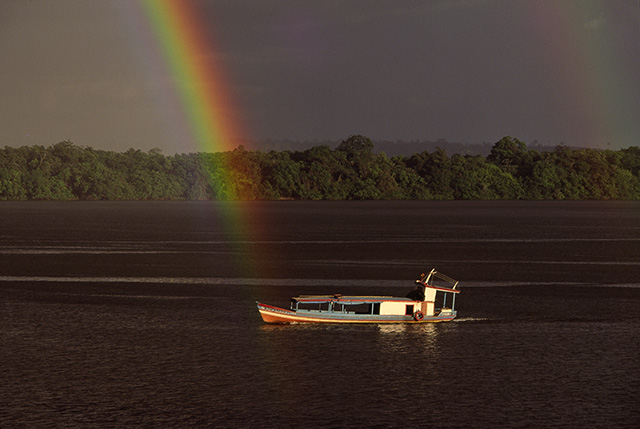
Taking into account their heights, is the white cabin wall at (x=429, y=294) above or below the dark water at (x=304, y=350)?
above

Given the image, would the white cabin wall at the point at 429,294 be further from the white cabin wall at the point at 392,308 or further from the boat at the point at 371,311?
the white cabin wall at the point at 392,308

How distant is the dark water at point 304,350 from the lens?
118 feet

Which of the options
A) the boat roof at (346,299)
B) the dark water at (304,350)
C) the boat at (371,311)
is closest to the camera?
the dark water at (304,350)

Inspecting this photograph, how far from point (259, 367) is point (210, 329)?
10907mm

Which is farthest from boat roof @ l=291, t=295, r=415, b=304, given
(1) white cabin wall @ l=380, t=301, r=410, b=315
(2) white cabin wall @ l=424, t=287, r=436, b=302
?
(2) white cabin wall @ l=424, t=287, r=436, b=302

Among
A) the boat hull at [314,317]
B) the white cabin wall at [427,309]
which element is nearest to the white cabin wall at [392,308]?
the boat hull at [314,317]

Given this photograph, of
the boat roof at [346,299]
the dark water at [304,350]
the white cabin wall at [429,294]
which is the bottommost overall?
the dark water at [304,350]

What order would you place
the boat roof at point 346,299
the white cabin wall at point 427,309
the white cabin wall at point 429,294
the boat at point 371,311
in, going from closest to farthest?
the boat at point 371,311, the boat roof at point 346,299, the white cabin wall at point 427,309, the white cabin wall at point 429,294

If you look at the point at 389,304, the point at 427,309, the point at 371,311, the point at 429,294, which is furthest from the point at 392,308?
the point at 429,294

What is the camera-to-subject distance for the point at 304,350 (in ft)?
156

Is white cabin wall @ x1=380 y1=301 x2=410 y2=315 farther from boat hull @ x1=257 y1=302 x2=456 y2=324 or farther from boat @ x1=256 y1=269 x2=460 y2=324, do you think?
boat hull @ x1=257 y1=302 x2=456 y2=324

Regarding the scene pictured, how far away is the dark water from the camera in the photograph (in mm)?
36062

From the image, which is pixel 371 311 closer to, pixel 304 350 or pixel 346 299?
pixel 346 299

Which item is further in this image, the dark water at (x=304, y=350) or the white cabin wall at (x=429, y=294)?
the white cabin wall at (x=429, y=294)
